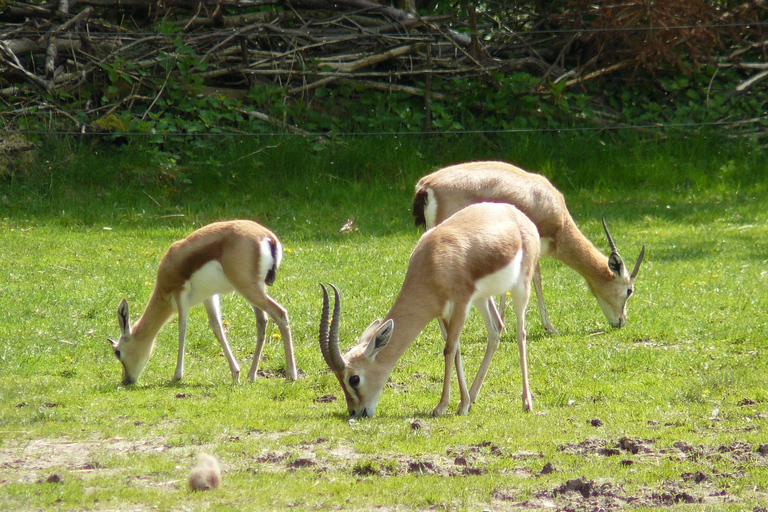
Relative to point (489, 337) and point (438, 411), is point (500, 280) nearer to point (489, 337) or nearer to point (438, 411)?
point (489, 337)

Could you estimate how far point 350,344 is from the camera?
762 centimetres

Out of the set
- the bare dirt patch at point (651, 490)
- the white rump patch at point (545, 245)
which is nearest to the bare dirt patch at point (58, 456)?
the bare dirt patch at point (651, 490)

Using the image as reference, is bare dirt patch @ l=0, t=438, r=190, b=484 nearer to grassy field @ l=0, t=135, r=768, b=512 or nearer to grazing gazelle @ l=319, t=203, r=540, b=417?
grassy field @ l=0, t=135, r=768, b=512

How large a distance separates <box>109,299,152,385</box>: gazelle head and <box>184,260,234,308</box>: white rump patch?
19.8 inches

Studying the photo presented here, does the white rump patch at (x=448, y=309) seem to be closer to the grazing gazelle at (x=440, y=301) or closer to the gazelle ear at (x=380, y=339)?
the grazing gazelle at (x=440, y=301)

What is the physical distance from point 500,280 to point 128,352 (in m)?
2.97

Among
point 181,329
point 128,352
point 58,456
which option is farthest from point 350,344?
point 58,456

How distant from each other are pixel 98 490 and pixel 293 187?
31.8 feet

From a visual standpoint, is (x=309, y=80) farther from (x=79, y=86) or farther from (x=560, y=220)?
(x=560, y=220)

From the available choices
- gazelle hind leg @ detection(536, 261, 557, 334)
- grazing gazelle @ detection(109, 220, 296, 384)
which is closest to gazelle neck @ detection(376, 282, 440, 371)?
grazing gazelle @ detection(109, 220, 296, 384)

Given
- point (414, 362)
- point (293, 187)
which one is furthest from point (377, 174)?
point (414, 362)

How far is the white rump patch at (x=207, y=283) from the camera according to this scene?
7.04 metres

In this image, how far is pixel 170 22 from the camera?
15.0m

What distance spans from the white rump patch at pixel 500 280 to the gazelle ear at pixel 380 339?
63 centimetres
